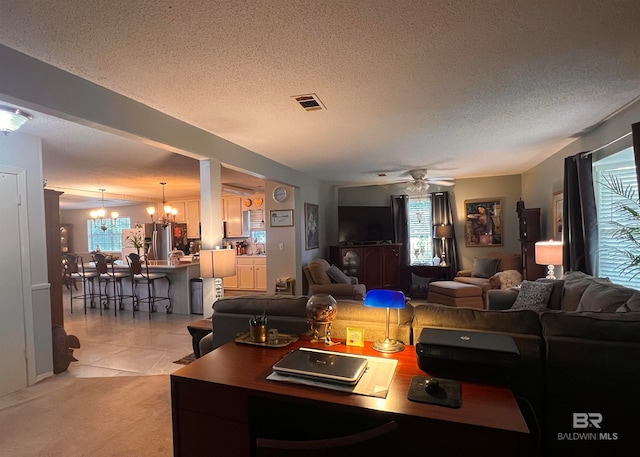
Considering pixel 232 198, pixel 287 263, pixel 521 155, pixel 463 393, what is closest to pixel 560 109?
pixel 521 155

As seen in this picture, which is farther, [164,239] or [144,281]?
[164,239]

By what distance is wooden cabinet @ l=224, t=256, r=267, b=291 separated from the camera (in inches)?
293

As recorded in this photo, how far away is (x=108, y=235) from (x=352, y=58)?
10748 millimetres

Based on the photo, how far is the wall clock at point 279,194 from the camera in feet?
18.9

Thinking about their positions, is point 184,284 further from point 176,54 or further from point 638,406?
point 638,406

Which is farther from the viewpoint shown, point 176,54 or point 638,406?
point 176,54

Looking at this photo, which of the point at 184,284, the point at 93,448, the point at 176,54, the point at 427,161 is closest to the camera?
the point at 176,54

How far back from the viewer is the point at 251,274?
7.52m

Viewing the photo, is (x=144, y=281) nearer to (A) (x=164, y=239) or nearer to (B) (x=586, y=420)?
(A) (x=164, y=239)

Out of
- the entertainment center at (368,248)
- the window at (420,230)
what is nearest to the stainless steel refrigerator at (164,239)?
the entertainment center at (368,248)

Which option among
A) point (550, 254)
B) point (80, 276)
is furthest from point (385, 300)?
point (80, 276)

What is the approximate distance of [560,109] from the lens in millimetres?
2902

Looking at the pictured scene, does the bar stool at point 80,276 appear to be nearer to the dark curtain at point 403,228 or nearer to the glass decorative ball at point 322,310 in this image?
the glass decorative ball at point 322,310

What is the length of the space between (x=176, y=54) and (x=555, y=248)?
4.26 m
